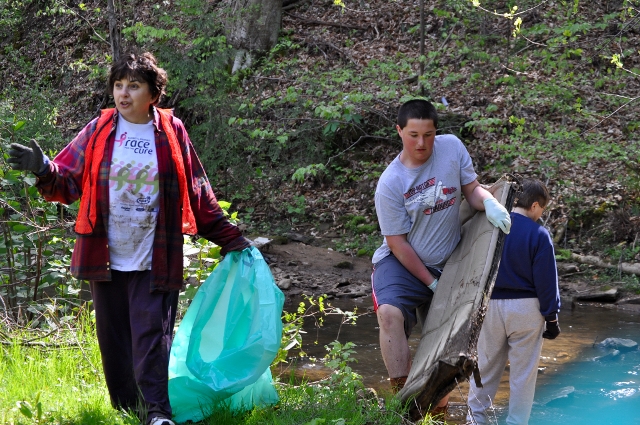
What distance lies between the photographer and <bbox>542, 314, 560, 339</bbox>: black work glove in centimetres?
417

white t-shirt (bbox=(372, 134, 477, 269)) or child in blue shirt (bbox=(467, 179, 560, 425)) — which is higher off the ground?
white t-shirt (bbox=(372, 134, 477, 269))

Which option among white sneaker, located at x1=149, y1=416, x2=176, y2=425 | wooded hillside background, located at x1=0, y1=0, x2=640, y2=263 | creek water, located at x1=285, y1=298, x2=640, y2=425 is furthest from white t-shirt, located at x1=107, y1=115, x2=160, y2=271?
wooded hillside background, located at x1=0, y1=0, x2=640, y2=263

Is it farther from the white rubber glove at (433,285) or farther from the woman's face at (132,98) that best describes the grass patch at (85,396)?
the woman's face at (132,98)

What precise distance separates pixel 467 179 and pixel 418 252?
1.68 ft

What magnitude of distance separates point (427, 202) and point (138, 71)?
171 centimetres

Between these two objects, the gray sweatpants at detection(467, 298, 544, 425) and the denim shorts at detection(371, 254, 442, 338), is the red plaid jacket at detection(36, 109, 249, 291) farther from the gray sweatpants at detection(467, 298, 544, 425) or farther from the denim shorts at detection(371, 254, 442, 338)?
the gray sweatpants at detection(467, 298, 544, 425)

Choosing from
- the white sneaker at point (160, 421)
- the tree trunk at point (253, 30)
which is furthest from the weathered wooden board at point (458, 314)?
the tree trunk at point (253, 30)

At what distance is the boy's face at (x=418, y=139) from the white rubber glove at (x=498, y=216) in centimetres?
46

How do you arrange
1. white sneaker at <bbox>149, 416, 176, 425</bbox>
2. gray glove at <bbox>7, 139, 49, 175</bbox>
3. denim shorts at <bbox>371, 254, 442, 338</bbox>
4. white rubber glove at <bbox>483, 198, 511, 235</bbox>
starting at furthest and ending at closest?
denim shorts at <bbox>371, 254, 442, 338</bbox> < white rubber glove at <bbox>483, 198, 511, 235</bbox> < white sneaker at <bbox>149, 416, 176, 425</bbox> < gray glove at <bbox>7, 139, 49, 175</bbox>

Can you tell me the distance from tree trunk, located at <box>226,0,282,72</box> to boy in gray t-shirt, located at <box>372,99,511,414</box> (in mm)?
10494

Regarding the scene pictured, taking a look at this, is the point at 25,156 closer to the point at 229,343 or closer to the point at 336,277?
the point at 229,343

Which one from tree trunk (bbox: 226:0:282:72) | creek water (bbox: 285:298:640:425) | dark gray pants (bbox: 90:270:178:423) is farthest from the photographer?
tree trunk (bbox: 226:0:282:72)

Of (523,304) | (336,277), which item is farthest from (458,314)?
(336,277)

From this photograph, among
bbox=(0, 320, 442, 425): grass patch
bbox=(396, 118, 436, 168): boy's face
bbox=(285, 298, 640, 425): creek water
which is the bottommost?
bbox=(285, 298, 640, 425): creek water
